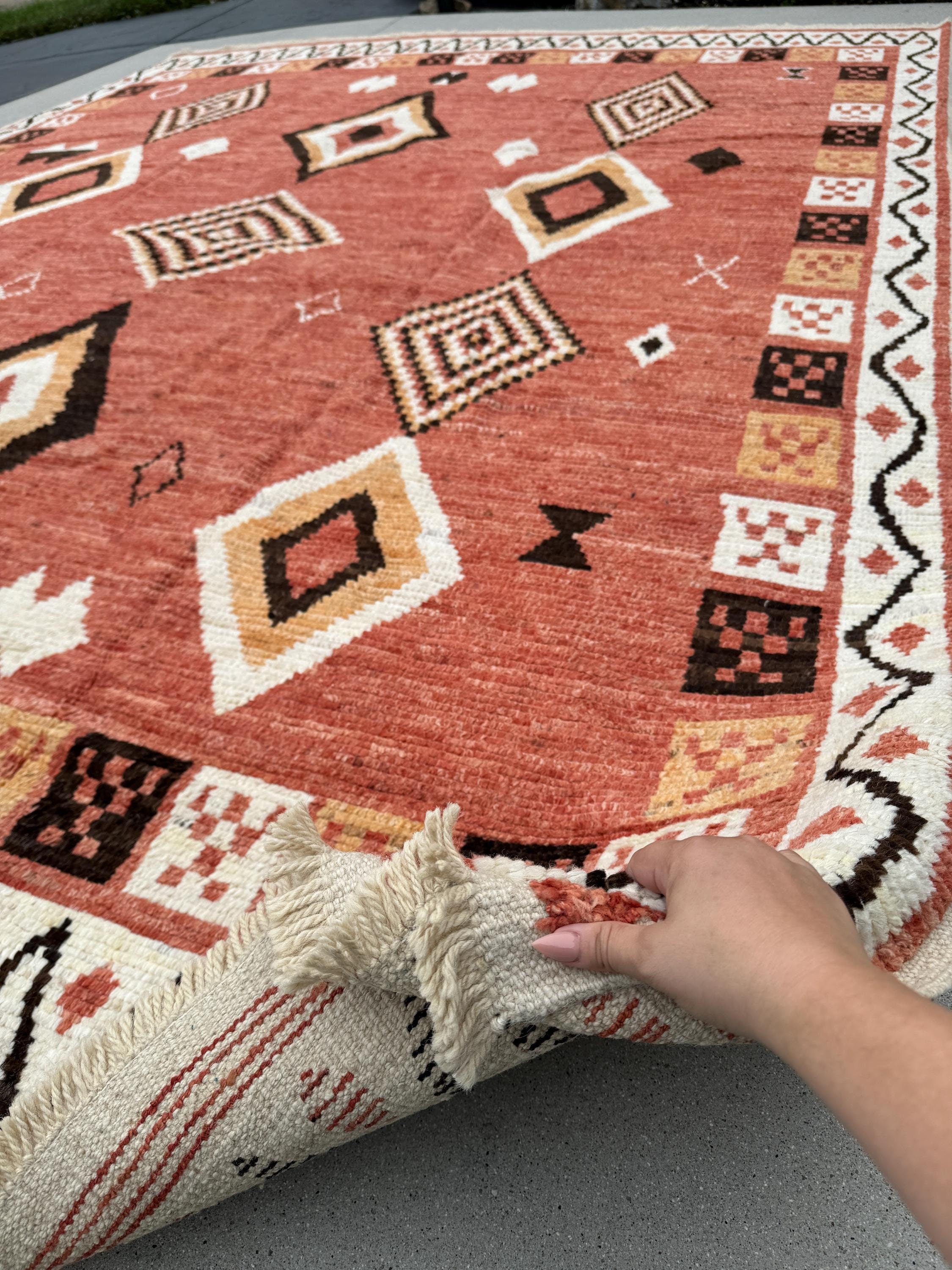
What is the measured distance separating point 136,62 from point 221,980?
3.56 metres

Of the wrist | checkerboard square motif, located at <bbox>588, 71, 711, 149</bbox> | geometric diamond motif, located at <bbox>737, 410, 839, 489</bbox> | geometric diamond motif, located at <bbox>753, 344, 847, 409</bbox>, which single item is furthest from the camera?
checkerboard square motif, located at <bbox>588, 71, 711, 149</bbox>

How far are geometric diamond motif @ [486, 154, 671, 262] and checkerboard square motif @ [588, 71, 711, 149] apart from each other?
0.18 metres

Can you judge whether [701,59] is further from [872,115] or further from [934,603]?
[934,603]

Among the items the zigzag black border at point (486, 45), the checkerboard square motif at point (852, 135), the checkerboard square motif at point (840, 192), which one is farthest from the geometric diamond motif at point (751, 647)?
the zigzag black border at point (486, 45)

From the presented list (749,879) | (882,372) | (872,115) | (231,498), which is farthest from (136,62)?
(749,879)

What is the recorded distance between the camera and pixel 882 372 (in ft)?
4.29

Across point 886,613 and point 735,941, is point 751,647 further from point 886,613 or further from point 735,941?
point 735,941

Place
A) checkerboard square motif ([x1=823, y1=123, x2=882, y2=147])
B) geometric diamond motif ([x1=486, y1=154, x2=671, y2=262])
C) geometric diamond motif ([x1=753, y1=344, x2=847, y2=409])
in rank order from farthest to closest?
1. checkerboard square motif ([x1=823, y1=123, x2=882, y2=147])
2. geometric diamond motif ([x1=486, y1=154, x2=671, y2=262])
3. geometric diamond motif ([x1=753, y1=344, x2=847, y2=409])

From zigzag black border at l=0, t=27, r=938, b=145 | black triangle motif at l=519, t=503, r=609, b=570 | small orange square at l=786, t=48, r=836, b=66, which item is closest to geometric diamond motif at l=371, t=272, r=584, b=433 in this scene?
Answer: black triangle motif at l=519, t=503, r=609, b=570

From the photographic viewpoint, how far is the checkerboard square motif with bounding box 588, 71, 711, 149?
2070 mm

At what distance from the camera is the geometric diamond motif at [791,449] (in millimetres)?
1167

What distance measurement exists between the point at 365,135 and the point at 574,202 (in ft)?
2.46

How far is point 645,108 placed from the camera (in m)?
2.16

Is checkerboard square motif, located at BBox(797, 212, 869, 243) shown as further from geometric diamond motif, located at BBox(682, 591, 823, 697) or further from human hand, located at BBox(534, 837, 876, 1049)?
human hand, located at BBox(534, 837, 876, 1049)
